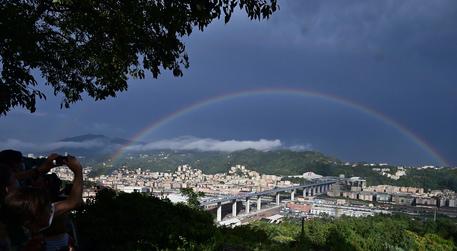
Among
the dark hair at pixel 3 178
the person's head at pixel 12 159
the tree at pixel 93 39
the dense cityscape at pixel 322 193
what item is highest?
the tree at pixel 93 39

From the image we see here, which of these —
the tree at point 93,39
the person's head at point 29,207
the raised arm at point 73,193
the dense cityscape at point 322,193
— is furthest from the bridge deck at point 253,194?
the person's head at point 29,207

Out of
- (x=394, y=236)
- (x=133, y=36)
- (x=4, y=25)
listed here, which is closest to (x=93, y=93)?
(x=133, y=36)

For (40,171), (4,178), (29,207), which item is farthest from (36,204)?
(4,178)

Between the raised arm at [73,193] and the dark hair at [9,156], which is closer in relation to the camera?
the raised arm at [73,193]

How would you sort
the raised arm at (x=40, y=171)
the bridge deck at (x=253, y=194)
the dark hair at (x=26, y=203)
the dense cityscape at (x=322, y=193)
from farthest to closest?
1. the dense cityscape at (x=322, y=193)
2. the bridge deck at (x=253, y=194)
3. the raised arm at (x=40, y=171)
4. the dark hair at (x=26, y=203)

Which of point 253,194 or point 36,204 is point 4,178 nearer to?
point 36,204

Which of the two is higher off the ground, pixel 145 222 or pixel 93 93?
pixel 93 93

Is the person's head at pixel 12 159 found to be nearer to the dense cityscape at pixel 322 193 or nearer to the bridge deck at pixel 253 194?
the bridge deck at pixel 253 194

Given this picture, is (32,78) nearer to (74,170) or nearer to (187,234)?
(187,234)
